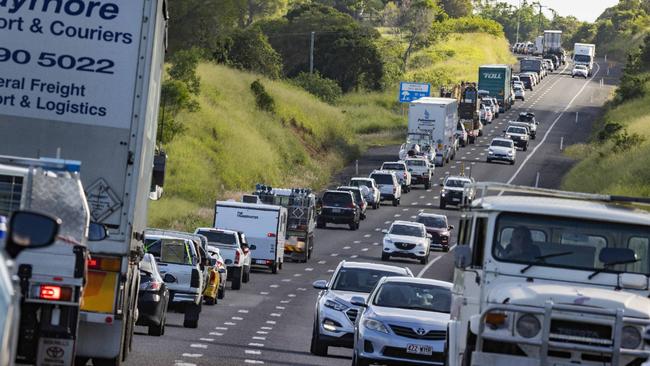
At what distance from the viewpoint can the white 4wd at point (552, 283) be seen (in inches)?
534

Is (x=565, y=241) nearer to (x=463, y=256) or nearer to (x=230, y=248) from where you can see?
(x=463, y=256)

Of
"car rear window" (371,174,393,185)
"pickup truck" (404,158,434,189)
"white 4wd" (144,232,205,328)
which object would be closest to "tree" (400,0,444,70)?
"pickup truck" (404,158,434,189)

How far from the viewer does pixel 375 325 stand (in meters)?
22.1

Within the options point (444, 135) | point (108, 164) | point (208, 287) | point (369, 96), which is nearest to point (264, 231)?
point (208, 287)

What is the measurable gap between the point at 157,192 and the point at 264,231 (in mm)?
26798

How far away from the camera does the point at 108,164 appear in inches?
687

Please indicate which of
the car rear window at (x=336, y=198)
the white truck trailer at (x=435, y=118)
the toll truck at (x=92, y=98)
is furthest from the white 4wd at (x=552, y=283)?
the white truck trailer at (x=435, y=118)

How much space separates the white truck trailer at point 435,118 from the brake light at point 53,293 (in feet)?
243

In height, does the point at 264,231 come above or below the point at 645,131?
below

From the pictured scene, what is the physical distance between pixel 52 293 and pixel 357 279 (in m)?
13.3

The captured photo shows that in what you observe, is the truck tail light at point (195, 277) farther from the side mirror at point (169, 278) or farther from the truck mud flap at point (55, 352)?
the truck mud flap at point (55, 352)

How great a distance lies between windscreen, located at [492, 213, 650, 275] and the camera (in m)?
15.0

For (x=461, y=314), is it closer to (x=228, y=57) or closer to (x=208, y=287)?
(x=208, y=287)

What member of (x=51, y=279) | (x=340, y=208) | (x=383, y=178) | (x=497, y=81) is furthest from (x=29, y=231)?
(x=497, y=81)
